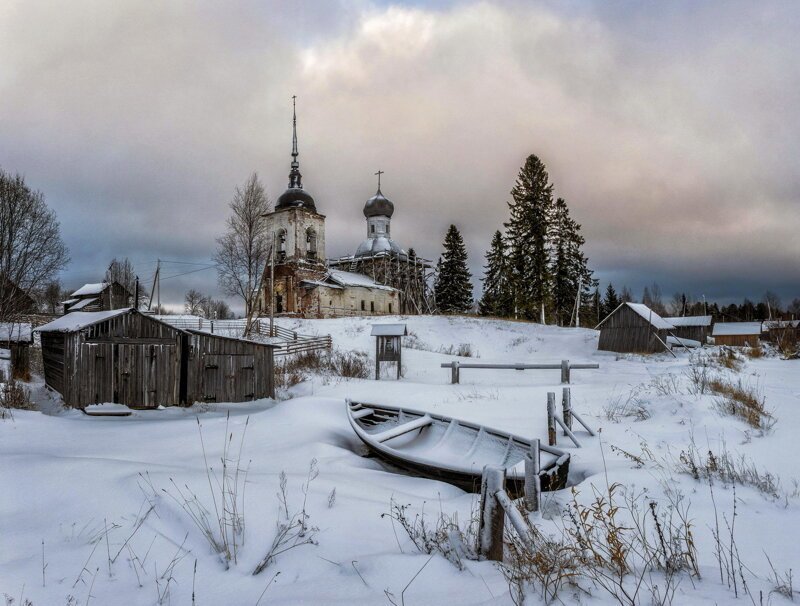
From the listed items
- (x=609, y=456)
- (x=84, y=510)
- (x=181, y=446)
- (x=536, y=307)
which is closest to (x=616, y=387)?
(x=609, y=456)

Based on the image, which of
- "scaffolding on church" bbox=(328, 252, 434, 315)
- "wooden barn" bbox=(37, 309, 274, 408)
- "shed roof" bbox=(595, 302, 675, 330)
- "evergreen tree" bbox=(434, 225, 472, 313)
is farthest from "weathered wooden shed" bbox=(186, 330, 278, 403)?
"evergreen tree" bbox=(434, 225, 472, 313)

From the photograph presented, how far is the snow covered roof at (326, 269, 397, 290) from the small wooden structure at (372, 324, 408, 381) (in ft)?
85.0

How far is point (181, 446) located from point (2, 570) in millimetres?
5386

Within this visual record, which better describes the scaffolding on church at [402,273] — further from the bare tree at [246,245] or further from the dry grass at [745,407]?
the dry grass at [745,407]

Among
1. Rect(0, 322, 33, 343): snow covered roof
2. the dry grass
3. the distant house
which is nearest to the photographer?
the dry grass

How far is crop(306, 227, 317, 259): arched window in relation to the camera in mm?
46781

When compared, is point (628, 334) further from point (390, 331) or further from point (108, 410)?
point (108, 410)

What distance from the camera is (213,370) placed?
49.9ft

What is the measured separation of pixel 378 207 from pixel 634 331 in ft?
119

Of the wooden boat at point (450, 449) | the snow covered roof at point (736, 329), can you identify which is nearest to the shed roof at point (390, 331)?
the wooden boat at point (450, 449)

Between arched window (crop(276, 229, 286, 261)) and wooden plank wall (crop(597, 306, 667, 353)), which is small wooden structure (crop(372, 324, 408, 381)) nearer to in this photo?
wooden plank wall (crop(597, 306, 667, 353))

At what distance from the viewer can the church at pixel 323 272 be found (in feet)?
140

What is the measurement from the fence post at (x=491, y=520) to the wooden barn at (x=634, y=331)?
31.9 metres

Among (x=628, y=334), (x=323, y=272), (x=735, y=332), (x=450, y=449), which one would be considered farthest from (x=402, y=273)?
(x=450, y=449)
